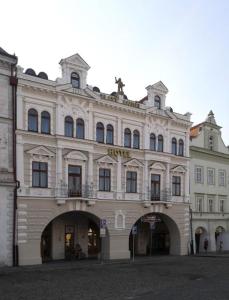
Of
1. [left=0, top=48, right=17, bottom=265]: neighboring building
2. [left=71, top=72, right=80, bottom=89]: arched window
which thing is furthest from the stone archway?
[left=0, top=48, right=17, bottom=265]: neighboring building

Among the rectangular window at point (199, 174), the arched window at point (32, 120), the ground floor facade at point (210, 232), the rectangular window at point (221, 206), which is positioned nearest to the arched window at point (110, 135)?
the arched window at point (32, 120)

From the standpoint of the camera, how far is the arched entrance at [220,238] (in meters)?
46.2

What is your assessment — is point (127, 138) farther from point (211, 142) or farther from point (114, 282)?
point (114, 282)

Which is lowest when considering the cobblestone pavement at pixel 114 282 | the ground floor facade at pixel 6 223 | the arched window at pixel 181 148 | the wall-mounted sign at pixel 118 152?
the cobblestone pavement at pixel 114 282

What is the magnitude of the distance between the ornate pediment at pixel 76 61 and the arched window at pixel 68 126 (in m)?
3.75

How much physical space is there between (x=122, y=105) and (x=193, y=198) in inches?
513

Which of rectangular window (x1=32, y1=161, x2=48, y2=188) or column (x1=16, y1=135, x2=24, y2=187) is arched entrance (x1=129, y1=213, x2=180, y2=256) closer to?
rectangular window (x1=32, y1=161, x2=48, y2=188)

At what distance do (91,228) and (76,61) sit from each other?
1317 cm

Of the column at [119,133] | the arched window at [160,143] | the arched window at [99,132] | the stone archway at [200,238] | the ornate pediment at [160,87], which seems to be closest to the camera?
the arched window at [99,132]

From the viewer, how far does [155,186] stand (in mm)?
37250

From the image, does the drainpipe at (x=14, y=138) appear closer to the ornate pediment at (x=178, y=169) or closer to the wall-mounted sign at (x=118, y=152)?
the wall-mounted sign at (x=118, y=152)

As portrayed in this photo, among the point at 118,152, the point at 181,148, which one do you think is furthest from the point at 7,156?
the point at 181,148

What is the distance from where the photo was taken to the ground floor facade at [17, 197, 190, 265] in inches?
1146

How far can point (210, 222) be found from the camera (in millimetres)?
44875
